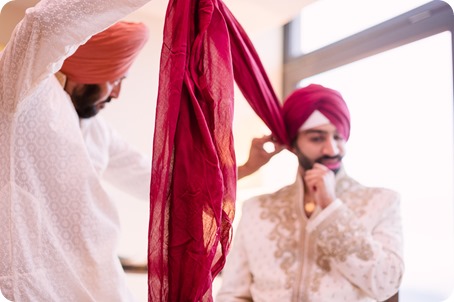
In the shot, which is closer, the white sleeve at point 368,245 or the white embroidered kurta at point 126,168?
the white sleeve at point 368,245

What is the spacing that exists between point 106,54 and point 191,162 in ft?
1.25

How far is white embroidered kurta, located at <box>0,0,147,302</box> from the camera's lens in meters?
0.74

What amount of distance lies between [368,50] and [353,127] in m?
0.21

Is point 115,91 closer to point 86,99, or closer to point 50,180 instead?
point 86,99

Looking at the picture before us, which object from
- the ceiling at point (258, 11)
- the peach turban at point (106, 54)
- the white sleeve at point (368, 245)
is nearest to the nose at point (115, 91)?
the peach turban at point (106, 54)

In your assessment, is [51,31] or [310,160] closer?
[51,31]

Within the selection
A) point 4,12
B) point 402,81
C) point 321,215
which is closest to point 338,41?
point 402,81

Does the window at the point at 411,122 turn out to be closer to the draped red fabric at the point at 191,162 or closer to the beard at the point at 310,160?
the beard at the point at 310,160

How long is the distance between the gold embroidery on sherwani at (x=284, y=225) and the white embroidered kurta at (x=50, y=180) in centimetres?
35

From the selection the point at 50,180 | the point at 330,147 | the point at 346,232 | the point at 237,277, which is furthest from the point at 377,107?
the point at 50,180

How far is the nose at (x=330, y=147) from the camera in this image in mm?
1115

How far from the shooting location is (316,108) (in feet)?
3.67

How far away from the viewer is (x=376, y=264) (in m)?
1.00

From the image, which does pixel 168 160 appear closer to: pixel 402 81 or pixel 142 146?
pixel 142 146
